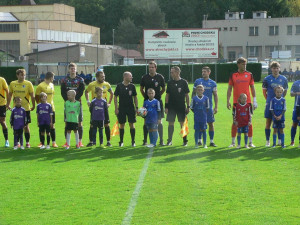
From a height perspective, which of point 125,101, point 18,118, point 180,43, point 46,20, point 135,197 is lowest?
point 135,197

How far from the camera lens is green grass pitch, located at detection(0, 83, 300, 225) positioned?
725 cm

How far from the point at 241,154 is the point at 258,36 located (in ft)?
260

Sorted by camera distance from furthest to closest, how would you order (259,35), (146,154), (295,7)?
(295,7) → (259,35) → (146,154)

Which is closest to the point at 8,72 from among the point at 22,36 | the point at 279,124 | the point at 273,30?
the point at 22,36

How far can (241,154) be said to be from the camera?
12023mm

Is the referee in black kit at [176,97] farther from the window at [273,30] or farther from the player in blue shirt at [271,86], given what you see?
the window at [273,30]

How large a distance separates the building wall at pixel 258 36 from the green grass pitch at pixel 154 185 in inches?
3026

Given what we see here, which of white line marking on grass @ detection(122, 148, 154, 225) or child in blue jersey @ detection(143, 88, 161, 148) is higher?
child in blue jersey @ detection(143, 88, 161, 148)

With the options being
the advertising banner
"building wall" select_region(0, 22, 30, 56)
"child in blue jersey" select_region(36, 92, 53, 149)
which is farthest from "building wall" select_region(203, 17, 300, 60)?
"child in blue jersey" select_region(36, 92, 53, 149)

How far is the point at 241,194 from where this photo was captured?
830cm

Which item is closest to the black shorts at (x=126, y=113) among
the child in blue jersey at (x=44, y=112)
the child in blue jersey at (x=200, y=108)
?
the child in blue jersey at (x=200, y=108)

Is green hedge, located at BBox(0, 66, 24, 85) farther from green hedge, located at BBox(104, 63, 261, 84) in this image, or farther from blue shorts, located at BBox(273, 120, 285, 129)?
blue shorts, located at BBox(273, 120, 285, 129)

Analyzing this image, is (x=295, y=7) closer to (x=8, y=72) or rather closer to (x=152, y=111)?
(x=8, y=72)

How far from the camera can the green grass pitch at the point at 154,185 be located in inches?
285
